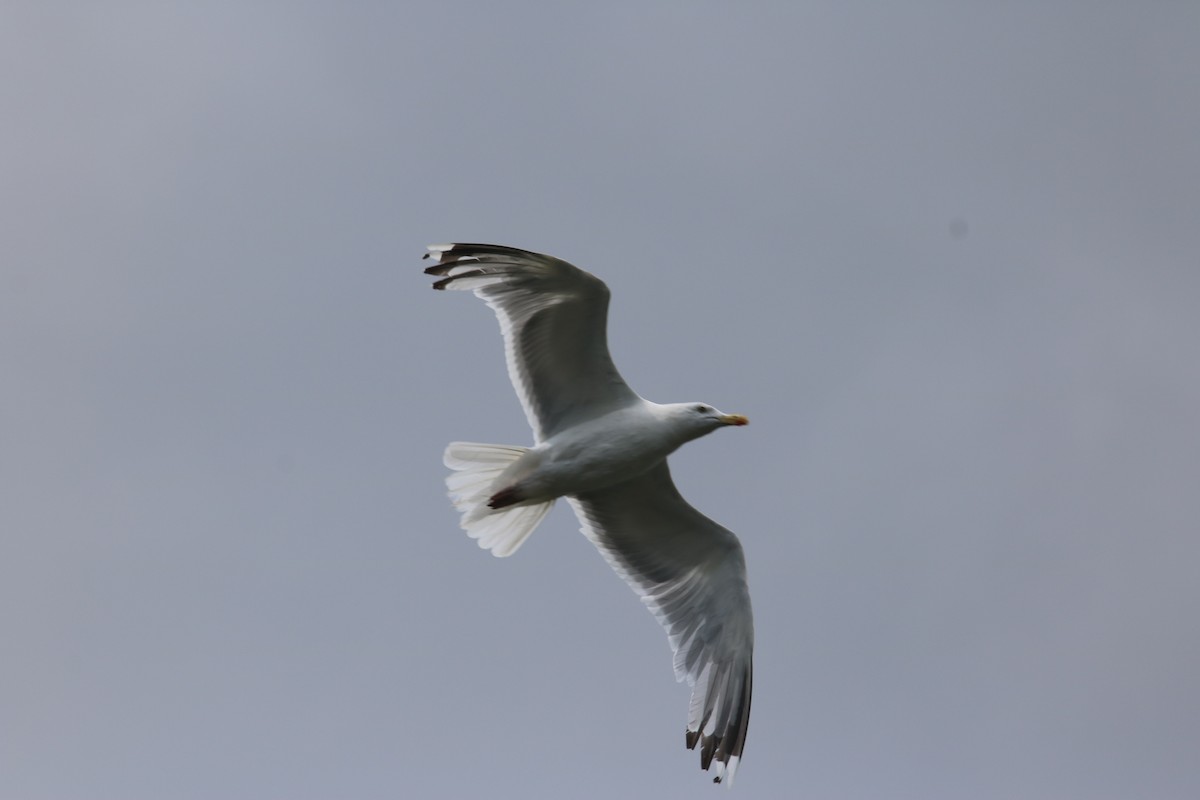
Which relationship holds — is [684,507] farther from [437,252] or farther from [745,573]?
[437,252]

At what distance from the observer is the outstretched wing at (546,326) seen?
10.7 m

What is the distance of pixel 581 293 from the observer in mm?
10703

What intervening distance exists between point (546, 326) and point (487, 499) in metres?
1.58

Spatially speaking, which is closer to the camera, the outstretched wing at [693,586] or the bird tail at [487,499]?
the bird tail at [487,499]

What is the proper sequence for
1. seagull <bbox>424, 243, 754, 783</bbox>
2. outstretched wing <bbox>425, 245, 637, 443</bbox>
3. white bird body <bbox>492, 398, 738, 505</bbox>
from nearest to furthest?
outstretched wing <bbox>425, 245, 637, 443</bbox>, seagull <bbox>424, 243, 754, 783</bbox>, white bird body <bbox>492, 398, 738, 505</bbox>

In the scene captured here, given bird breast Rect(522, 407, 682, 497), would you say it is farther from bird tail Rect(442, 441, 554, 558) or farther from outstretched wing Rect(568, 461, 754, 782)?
outstretched wing Rect(568, 461, 754, 782)

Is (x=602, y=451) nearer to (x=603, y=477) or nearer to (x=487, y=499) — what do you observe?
(x=603, y=477)

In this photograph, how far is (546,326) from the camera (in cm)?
1101

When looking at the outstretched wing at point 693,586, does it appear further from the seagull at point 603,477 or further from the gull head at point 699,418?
the gull head at point 699,418

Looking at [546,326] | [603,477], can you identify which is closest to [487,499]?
[603,477]

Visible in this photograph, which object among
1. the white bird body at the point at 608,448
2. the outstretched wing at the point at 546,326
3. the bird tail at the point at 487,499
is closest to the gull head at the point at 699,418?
the white bird body at the point at 608,448

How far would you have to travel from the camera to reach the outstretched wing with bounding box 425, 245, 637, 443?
10664 mm

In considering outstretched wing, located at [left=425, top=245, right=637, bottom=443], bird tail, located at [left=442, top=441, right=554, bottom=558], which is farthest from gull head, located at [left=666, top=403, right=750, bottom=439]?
bird tail, located at [left=442, top=441, right=554, bottom=558]

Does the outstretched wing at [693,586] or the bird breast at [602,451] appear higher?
the bird breast at [602,451]
